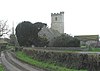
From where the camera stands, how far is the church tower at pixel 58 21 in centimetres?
13462

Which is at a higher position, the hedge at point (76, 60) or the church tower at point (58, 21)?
the church tower at point (58, 21)

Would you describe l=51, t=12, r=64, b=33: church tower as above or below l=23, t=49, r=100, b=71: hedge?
above

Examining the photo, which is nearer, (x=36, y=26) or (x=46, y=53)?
(x=46, y=53)

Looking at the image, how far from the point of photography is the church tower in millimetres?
134625

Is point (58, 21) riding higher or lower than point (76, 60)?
higher

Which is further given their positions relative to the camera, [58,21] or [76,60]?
[58,21]

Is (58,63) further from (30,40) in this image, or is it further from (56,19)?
(56,19)

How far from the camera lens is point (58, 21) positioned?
135000 millimetres

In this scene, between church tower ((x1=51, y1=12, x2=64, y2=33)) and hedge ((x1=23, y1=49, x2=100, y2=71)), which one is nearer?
hedge ((x1=23, y1=49, x2=100, y2=71))

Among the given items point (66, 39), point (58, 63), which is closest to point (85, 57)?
point (58, 63)

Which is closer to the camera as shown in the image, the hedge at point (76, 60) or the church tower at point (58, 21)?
the hedge at point (76, 60)

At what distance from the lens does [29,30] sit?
10200 centimetres

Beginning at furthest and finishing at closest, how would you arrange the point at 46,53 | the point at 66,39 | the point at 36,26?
the point at 36,26 → the point at 66,39 → the point at 46,53

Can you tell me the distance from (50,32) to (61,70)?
80693 millimetres
